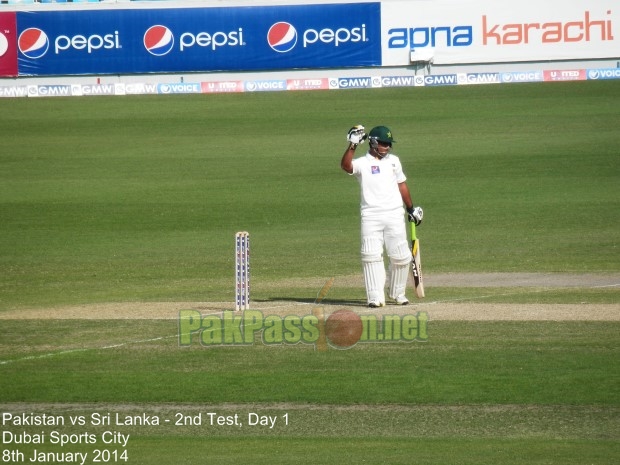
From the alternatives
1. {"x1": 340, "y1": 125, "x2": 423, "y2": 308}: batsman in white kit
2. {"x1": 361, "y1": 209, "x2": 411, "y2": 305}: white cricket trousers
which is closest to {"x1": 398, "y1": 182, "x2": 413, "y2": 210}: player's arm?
{"x1": 340, "y1": 125, "x2": 423, "y2": 308}: batsman in white kit

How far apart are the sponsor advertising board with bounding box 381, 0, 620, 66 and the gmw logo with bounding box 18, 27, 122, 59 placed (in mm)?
9012

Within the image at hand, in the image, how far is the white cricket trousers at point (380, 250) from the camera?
1330 centimetres

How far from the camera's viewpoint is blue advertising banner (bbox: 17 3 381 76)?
38.5m

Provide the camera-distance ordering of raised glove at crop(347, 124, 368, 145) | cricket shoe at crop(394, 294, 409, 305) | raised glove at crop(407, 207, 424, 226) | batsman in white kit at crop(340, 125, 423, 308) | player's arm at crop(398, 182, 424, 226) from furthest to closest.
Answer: raised glove at crop(407, 207, 424, 226), player's arm at crop(398, 182, 424, 226), cricket shoe at crop(394, 294, 409, 305), batsman in white kit at crop(340, 125, 423, 308), raised glove at crop(347, 124, 368, 145)

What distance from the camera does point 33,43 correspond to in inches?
1516

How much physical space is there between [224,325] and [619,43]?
29.0 meters

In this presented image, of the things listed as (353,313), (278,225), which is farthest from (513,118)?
(353,313)

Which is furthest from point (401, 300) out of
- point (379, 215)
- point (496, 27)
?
point (496, 27)

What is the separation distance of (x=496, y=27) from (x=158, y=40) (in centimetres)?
1100

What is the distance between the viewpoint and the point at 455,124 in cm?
3391

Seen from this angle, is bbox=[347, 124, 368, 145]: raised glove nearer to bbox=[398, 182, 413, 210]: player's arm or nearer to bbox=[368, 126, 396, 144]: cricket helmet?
bbox=[368, 126, 396, 144]: cricket helmet

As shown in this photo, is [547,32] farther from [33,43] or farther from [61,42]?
[33,43]

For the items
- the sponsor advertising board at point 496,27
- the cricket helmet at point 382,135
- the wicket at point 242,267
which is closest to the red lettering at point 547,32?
the sponsor advertising board at point 496,27

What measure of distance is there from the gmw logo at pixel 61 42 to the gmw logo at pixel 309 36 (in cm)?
516
